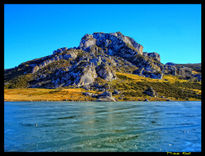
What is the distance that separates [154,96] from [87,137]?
178 m

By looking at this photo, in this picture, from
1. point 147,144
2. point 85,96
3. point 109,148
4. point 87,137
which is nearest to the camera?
point 109,148

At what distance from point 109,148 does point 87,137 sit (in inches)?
249

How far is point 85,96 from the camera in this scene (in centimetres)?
16825

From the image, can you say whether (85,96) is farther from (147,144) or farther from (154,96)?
(147,144)
